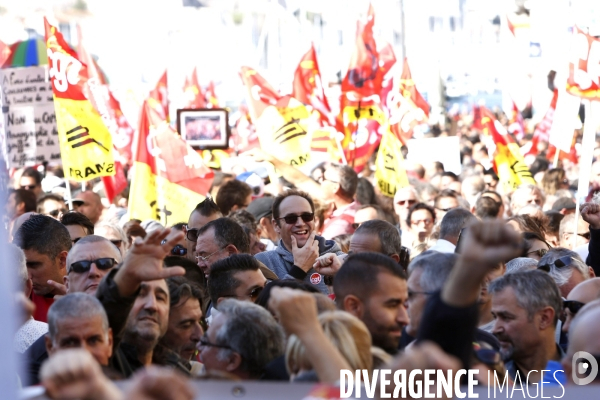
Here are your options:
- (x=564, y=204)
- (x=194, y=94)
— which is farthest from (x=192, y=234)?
(x=194, y=94)

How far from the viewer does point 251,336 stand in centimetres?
387

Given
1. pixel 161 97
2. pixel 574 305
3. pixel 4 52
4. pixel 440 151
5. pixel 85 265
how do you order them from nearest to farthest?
pixel 574 305, pixel 85 265, pixel 4 52, pixel 440 151, pixel 161 97

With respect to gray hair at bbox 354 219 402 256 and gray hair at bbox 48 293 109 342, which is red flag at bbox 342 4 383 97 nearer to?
gray hair at bbox 354 219 402 256

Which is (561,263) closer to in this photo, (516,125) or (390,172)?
(390,172)

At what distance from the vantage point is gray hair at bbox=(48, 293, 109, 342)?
11.9ft

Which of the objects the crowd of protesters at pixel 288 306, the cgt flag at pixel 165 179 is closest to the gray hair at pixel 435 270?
the crowd of protesters at pixel 288 306

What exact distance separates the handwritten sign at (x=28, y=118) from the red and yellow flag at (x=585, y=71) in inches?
213

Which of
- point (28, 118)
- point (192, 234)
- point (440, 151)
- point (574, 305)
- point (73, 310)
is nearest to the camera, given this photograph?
point (73, 310)

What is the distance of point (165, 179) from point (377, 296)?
578 centimetres

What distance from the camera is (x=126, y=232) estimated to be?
7.92 meters

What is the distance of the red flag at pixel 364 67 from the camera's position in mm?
13641

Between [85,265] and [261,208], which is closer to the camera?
[85,265]

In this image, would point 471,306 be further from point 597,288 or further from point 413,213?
point 413,213

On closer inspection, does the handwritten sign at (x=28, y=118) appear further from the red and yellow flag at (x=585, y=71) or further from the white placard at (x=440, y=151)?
the white placard at (x=440, y=151)
